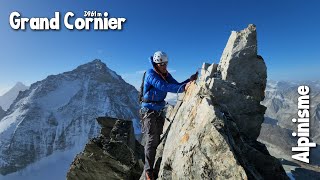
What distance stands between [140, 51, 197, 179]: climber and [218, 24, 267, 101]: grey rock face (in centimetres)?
1025

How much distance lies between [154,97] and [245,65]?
1289cm

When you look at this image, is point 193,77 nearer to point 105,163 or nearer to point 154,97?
point 154,97

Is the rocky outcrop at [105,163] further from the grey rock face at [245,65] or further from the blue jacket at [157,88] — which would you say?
the blue jacket at [157,88]

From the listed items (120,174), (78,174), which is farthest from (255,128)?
(78,174)

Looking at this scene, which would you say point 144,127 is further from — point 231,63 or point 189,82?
point 231,63

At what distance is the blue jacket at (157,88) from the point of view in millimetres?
14766

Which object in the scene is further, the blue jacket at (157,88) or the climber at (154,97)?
the climber at (154,97)

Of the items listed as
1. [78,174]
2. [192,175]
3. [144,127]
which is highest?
[144,127]

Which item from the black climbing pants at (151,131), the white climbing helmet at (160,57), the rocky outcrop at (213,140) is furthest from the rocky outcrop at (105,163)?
the white climbing helmet at (160,57)

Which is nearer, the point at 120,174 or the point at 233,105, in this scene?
the point at 233,105

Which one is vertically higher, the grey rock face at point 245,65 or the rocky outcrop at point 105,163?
the grey rock face at point 245,65

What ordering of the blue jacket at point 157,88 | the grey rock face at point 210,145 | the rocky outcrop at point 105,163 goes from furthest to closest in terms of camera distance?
the rocky outcrop at point 105,163, the blue jacket at point 157,88, the grey rock face at point 210,145

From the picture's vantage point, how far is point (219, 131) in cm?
1124

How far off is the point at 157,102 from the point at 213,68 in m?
12.5
